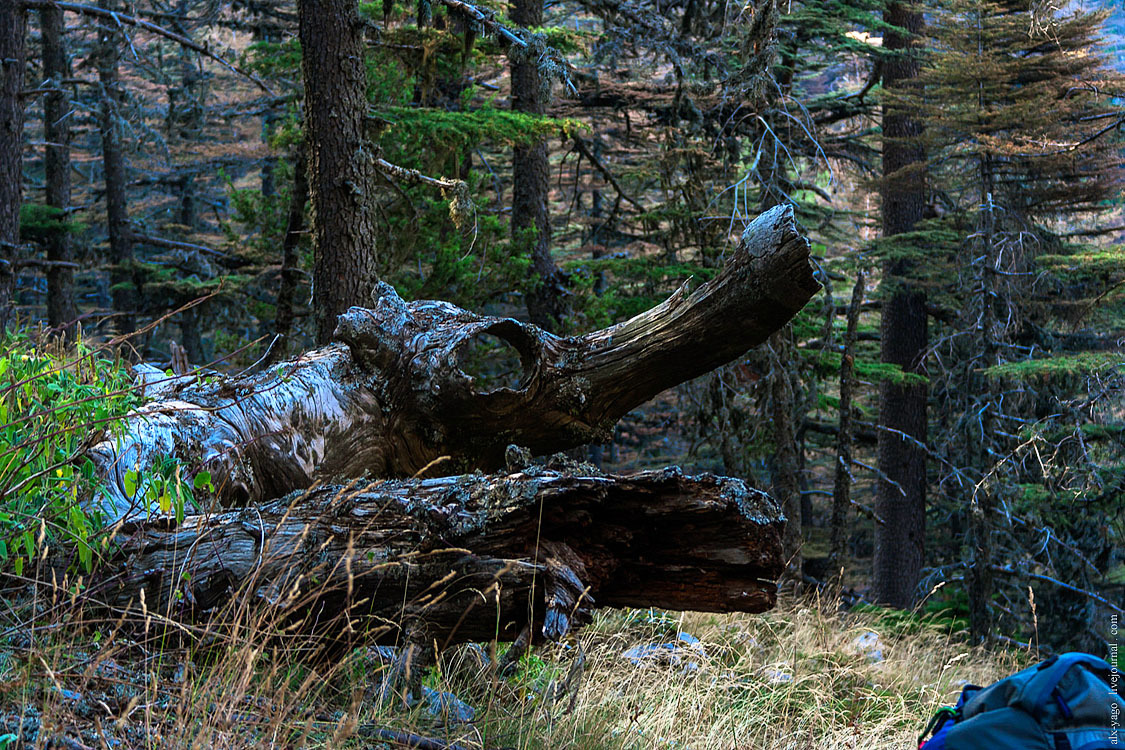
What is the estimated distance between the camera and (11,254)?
1176cm

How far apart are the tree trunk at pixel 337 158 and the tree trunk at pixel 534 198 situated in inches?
196

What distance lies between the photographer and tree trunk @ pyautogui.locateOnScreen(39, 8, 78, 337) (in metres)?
16.3

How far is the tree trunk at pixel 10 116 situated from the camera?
1119 centimetres

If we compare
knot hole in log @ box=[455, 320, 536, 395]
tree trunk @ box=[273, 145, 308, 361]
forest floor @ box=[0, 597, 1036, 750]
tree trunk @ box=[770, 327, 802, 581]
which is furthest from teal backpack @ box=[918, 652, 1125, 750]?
tree trunk @ box=[273, 145, 308, 361]

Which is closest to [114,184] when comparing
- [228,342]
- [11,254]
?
[11,254]

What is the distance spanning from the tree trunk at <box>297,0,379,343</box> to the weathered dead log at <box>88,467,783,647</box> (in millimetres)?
4362

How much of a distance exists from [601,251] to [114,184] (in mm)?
11299

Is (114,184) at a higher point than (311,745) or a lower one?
higher

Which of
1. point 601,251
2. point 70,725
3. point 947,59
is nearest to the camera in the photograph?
point 70,725

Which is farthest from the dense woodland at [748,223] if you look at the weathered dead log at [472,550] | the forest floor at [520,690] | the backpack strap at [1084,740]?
the backpack strap at [1084,740]

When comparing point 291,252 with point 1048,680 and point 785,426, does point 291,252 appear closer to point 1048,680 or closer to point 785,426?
point 785,426

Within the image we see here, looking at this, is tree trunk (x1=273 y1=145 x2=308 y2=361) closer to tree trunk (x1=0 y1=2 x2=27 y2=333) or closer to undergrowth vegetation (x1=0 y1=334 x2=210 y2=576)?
tree trunk (x1=0 y1=2 x2=27 y2=333)

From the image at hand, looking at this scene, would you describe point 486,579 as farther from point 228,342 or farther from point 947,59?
point 947,59

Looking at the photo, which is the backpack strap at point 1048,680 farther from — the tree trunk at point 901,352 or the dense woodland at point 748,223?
the tree trunk at point 901,352
